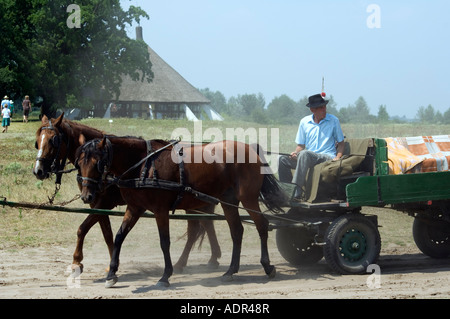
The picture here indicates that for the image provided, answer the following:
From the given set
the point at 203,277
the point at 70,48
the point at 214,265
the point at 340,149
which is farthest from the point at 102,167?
the point at 70,48

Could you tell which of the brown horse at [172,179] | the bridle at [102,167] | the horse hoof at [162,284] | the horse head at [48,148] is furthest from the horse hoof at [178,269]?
the horse head at [48,148]

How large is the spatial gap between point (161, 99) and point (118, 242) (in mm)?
48521

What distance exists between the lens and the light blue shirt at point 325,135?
8727mm

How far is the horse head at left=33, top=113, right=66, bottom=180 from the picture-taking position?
25.5 ft

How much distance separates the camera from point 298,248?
30.6 feet

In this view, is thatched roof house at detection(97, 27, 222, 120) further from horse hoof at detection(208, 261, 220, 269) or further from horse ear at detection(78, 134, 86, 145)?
horse ear at detection(78, 134, 86, 145)

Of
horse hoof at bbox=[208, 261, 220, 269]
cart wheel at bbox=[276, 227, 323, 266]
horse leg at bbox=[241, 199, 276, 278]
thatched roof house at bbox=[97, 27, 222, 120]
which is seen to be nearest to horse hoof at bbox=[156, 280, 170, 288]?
horse leg at bbox=[241, 199, 276, 278]

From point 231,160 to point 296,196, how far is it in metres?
1.06

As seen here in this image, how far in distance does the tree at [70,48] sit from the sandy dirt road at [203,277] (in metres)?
28.7

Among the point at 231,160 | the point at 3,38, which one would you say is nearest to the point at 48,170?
the point at 231,160

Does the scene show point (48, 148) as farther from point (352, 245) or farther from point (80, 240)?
point (352, 245)

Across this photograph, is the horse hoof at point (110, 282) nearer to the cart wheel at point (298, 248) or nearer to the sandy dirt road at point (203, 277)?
the sandy dirt road at point (203, 277)

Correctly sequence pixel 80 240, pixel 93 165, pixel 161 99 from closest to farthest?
pixel 93 165, pixel 80 240, pixel 161 99
